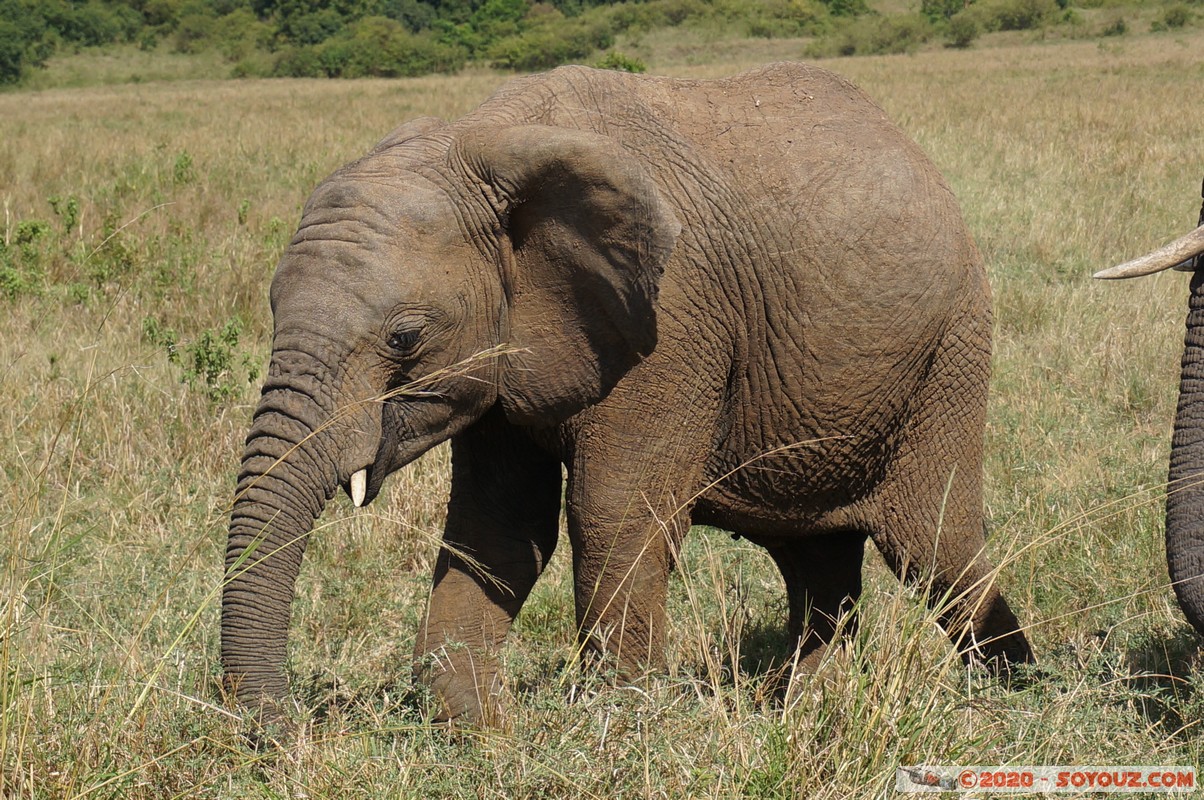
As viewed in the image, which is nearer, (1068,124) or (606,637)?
(606,637)

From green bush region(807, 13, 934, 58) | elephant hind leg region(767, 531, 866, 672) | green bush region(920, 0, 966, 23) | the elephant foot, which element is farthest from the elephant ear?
green bush region(920, 0, 966, 23)

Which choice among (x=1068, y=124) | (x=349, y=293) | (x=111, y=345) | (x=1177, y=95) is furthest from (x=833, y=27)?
(x=349, y=293)

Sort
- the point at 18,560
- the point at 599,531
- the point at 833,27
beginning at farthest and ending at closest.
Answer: the point at 833,27 < the point at 599,531 < the point at 18,560

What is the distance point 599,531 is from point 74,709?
4.65ft

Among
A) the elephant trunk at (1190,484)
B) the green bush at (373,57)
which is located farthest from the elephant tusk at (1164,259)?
the green bush at (373,57)

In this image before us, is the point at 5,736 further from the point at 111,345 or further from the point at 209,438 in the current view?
the point at 111,345

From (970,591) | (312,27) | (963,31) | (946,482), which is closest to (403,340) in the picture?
(946,482)

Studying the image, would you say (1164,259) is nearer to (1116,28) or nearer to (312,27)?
(1116,28)

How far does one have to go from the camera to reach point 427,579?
210 inches

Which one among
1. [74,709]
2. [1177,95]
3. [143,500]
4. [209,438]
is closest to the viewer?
[74,709]

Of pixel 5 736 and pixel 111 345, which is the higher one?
pixel 5 736

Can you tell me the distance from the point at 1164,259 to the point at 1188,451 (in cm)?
52

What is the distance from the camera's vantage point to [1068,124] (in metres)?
17.5

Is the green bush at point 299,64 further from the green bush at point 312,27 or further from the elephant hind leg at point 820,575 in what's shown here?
the elephant hind leg at point 820,575
